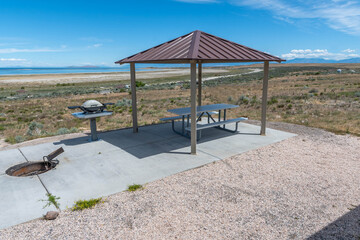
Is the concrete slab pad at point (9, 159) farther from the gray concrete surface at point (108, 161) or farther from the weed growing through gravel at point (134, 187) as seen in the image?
the weed growing through gravel at point (134, 187)

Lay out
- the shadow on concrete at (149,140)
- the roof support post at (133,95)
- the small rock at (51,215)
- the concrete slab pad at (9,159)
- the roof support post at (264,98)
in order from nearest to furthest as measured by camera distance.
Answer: the small rock at (51,215)
the concrete slab pad at (9,159)
the shadow on concrete at (149,140)
the roof support post at (264,98)
the roof support post at (133,95)

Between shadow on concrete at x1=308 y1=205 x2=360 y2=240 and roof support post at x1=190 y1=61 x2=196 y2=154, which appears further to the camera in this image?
roof support post at x1=190 y1=61 x2=196 y2=154

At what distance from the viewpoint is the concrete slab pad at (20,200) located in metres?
3.76

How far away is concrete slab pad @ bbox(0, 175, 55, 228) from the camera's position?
3763 mm

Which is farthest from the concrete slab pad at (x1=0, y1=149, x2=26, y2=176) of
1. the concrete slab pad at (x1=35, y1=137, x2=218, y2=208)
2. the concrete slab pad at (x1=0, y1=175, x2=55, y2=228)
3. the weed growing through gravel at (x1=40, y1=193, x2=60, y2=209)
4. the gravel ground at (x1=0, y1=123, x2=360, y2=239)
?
the gravel ground at (x1=0, y1=123, x2=360, y2=239)

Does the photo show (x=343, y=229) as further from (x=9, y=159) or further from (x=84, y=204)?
(x=9, y=159)

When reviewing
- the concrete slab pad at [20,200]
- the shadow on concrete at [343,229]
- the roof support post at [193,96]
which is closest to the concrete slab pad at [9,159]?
the concrete slab pad at [20,200]

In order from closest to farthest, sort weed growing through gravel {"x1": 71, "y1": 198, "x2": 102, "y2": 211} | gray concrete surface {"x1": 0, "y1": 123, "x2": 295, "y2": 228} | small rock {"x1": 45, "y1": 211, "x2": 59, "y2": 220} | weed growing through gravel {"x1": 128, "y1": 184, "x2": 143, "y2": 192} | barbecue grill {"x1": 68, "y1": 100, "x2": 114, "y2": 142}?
small rock {"x1": 45, "y1": 211, "x2": 59, "y2": 220}, weed growing through gravel {"x1": 71, "y1": 198, "x2": 102, "y2": 211}, gray concrete surface {"x1": 0, "y1": 123, "x2": 295, "y2": 228}, weed growing through gravel {"x1": 128, "y1": 184, "x2": 143, "y2": 192}, barbecue grill {"x1": 68, "y1": 100, "x2": 114, "y2": 142}

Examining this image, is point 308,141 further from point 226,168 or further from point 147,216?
point 147,216

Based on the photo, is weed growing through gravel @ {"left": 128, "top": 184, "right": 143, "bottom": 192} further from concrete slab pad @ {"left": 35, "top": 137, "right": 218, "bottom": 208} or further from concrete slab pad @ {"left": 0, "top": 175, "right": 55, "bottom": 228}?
concrete slab pad @ {"left": 0, "top": 175, "right": 55, "bottom": 228}

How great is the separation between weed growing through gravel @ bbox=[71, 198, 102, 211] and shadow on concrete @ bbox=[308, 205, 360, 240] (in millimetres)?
3179

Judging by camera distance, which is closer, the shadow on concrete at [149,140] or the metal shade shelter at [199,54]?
the metal shade shelter at [199,54]

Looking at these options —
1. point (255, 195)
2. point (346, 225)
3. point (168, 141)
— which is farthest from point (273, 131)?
point (346, 225)

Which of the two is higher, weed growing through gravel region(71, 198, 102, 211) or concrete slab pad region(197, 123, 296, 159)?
concrete slab pad region(197, 123, 296, 159)
